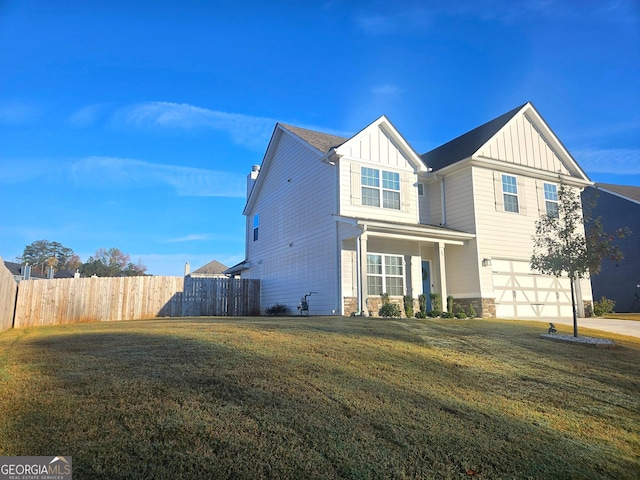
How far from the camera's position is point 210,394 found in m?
4.02

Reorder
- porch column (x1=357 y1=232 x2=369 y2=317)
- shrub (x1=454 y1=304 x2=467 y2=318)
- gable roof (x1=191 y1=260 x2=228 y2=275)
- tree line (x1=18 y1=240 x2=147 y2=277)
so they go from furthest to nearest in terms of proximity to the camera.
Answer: tree line (x1=18 y1=240 x2=147 y2=277), gable roof (x1=191 y1=260 x2=228 y2=275), shrub (x1=454 y1=304 x2=467 y2=318), porch column (x1=357 y1=232 x2=369 y2=317)

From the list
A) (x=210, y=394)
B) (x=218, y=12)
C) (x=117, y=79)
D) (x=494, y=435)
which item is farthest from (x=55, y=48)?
(x=494, y=435)

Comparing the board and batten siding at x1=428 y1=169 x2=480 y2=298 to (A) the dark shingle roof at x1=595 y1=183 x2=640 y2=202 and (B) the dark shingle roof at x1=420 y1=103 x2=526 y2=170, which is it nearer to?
(B) the dark shingle roof at x1=420 y1=103 x2=526 y2=170

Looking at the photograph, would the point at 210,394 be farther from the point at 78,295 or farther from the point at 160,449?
the point at 78,295

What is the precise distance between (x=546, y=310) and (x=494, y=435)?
576 inches

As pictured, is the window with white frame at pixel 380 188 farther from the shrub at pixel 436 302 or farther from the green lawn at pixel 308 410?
the green lawn at pixel 308 410

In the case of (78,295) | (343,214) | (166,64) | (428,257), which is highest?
(166,64)

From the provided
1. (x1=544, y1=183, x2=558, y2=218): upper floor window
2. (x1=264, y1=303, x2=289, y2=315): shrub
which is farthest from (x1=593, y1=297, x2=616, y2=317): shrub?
(x1=264, y1=303, x2=289, y2=315): shrub

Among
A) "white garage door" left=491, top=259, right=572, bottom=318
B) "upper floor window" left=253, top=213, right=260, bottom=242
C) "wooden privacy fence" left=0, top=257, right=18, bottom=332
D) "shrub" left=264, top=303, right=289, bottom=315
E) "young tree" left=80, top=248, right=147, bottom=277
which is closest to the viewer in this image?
"wooden privacy fence" left=0, top=257, right=18, bottom=332

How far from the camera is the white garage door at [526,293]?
50.4ft

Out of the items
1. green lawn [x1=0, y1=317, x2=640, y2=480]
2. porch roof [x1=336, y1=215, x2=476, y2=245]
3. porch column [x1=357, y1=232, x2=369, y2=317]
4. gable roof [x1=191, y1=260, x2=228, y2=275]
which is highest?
gable roof [x1=191, y1=260, x2=228, y2=275]

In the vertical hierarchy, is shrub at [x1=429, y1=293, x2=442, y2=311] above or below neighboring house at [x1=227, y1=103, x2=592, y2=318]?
below

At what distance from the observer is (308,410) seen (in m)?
3.86

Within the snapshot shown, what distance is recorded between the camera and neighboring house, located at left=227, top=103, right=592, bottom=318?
1428cm
